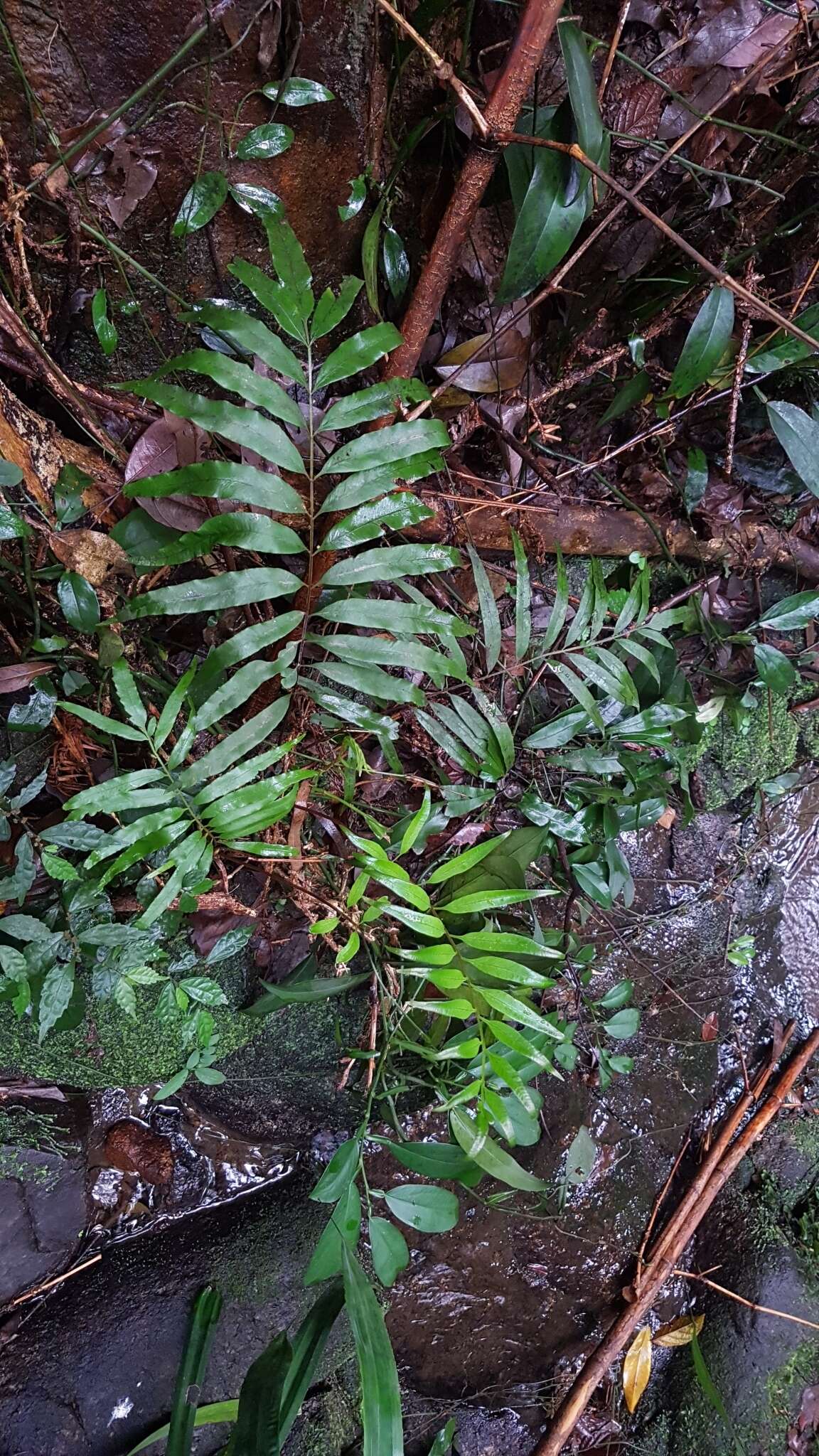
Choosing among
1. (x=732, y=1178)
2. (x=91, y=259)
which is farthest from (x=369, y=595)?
(x=732, y=1178)

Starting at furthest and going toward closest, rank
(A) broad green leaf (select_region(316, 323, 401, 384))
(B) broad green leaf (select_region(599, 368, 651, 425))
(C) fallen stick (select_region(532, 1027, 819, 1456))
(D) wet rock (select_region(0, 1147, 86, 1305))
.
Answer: (C) fallen stick (select_region(532, 1027, 819, 1456)), (D) wet rock (select_region(0, 1147, 86, 1305)), (B) broad green leaf (select_region(599, 368, 651, 425)), (A) broad green leaf (select_region(316, 323, 401, 384))

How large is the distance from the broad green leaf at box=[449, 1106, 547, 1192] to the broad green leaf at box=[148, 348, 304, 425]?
1.38 metres

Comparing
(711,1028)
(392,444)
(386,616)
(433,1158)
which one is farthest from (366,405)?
(711,1028)

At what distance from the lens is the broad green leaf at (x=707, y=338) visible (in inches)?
57.6

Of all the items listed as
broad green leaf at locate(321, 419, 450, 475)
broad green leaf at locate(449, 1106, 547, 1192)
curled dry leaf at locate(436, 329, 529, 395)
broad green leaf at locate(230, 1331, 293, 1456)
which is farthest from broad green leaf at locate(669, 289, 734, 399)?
broad green leaf at locate(230, 1331, 293, 1456)

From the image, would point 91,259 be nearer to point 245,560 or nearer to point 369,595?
point 245,560

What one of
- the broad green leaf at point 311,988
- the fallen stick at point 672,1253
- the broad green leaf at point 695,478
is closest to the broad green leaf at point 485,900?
the broad green leaf at point 311,988

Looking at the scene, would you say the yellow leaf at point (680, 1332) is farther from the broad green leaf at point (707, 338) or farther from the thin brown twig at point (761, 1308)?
the broad green leaf at point (707, 338)

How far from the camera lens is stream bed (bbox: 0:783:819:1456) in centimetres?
184

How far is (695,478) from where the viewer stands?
6.13 ft

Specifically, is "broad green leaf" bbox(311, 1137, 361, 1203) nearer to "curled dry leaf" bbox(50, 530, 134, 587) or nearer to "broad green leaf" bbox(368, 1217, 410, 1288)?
"broad green leaf" bbox(368, 1217, 410, 1288)

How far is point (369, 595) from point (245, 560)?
11.1 inches

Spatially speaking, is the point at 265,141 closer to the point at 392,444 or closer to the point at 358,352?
the point at 358,352

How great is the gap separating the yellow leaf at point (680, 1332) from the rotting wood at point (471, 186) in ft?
9.34
